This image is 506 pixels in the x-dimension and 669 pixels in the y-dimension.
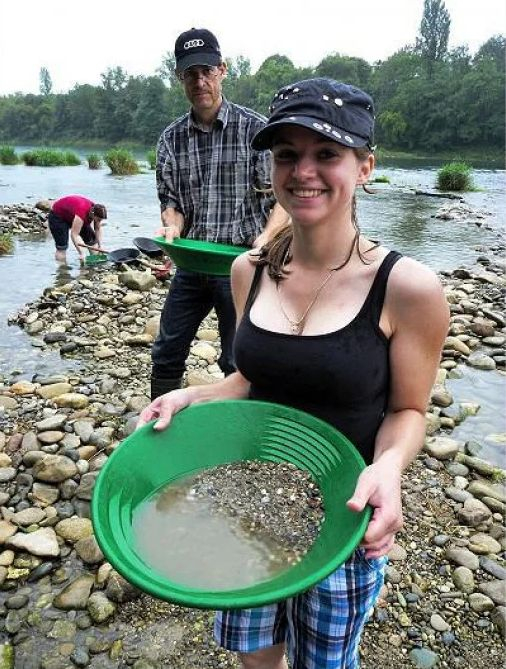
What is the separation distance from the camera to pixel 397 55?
7619 centimetres

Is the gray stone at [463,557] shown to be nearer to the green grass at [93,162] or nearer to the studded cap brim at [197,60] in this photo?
the studded cap brim at [197,60]

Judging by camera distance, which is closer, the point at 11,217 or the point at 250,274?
the point at 250,274

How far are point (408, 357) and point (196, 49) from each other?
7.10 feet

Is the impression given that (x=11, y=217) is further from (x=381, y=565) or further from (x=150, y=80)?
(x=150, y=80)

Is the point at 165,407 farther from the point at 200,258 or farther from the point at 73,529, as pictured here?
the point at 73,529

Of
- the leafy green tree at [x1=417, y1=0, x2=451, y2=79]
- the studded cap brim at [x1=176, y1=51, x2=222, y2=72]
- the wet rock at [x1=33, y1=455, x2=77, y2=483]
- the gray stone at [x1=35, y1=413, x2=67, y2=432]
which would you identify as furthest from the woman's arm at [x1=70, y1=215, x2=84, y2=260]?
the leafy green tree at [x1=417, y1=0, x2=451, y2=79]

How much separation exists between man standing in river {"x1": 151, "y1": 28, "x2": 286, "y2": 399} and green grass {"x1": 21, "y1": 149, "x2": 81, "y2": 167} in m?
24.9

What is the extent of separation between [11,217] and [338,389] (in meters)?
12.2

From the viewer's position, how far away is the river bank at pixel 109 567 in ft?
6.41

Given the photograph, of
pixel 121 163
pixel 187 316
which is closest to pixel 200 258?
pixel 187 316

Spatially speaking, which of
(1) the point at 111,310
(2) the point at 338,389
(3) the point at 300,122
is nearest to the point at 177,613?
(2) the point at 338,389

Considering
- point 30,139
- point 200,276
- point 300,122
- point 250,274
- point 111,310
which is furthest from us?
point 30,139

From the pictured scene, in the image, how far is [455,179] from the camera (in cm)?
1931

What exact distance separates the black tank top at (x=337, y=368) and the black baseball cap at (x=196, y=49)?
184cm
